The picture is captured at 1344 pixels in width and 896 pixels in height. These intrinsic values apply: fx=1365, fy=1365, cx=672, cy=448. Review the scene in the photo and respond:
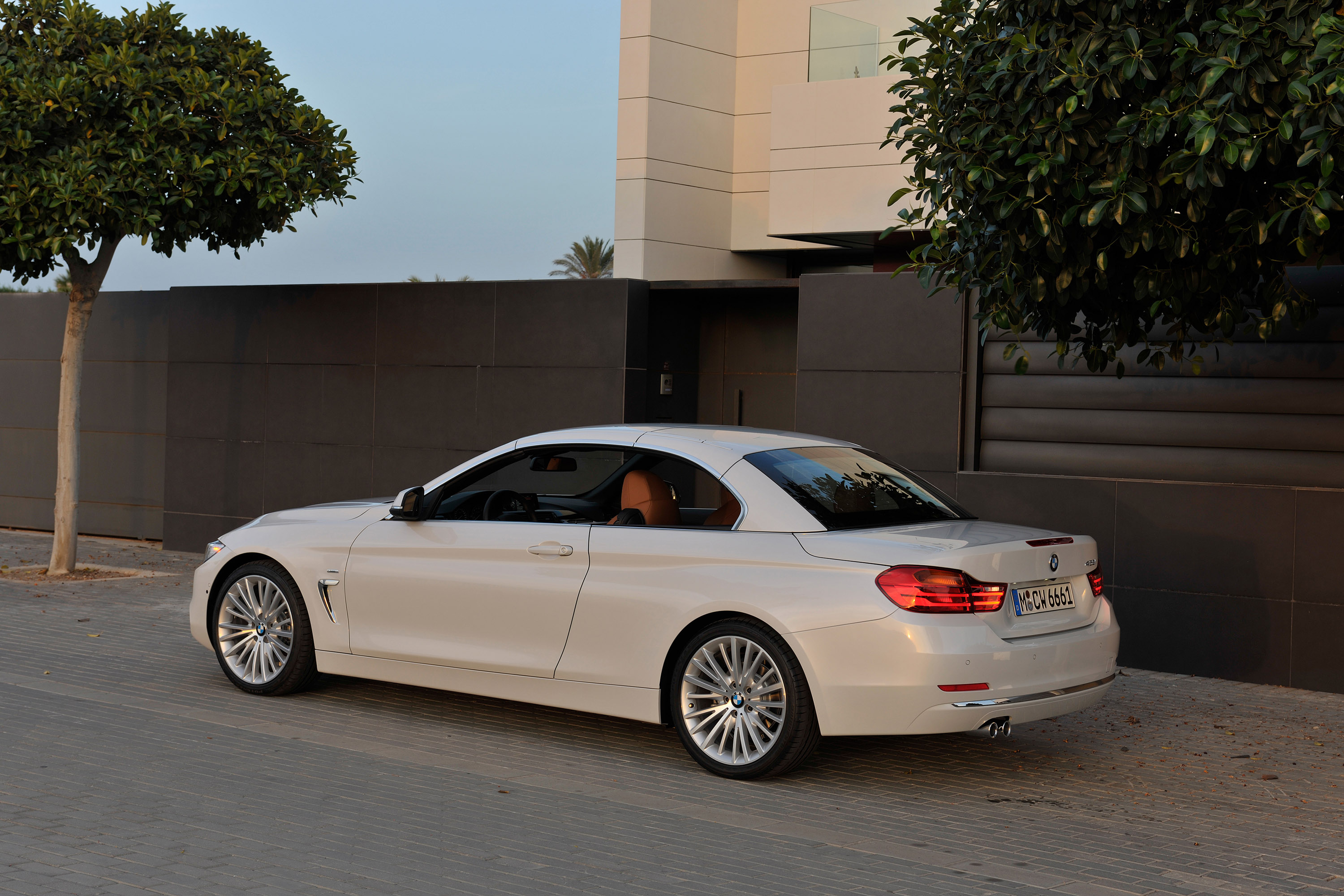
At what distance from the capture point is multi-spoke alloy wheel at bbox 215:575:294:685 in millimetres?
7707

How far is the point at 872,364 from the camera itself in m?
11.1

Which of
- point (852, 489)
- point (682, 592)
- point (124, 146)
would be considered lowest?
point (682, 592)

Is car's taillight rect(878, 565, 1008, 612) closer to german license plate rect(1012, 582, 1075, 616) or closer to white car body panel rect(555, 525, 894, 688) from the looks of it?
white car body panel rect(555, 525, 894, 688)

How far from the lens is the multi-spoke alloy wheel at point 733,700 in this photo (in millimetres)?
6039

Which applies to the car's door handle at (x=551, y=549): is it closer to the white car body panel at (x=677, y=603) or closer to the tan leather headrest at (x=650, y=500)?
the white car body panel at (x=677, y=603)

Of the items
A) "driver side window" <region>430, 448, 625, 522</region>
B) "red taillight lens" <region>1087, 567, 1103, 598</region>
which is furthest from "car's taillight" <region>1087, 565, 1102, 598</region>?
"driver side window" <region>430, 448, 625, 522</region>

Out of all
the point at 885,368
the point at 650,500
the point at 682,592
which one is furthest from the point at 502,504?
the point at 885,368

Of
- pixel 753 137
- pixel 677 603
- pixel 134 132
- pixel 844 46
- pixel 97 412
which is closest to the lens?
pixel 677 603

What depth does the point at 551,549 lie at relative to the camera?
671cm

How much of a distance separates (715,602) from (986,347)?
520cm

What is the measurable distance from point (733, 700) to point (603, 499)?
204cm

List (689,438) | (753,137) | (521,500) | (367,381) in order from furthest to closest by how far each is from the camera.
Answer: (753,137) < (367,381) < (521,500) < (689,438)

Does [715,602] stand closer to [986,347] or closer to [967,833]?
[967,833]

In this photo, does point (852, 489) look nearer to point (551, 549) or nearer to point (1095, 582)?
point (1095, 582)
